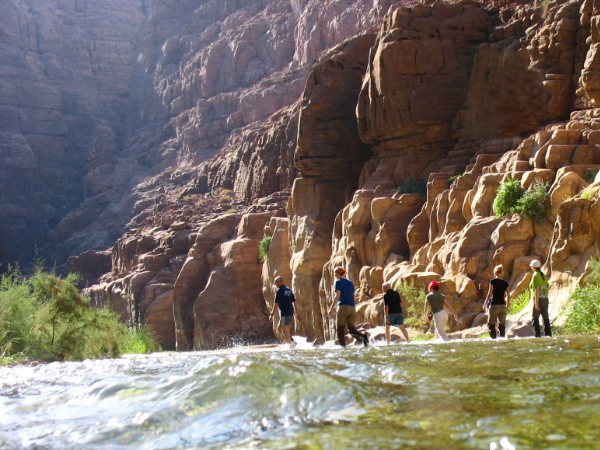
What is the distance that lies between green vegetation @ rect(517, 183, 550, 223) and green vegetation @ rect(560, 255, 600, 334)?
426cm

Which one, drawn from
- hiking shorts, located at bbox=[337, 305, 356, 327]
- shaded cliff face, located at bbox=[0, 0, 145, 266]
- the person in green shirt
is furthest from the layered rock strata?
shaded cliff face, located at bbox=[0, 0, 145, 266]

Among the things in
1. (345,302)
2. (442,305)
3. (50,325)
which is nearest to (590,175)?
(442,305)

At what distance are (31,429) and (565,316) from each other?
416 inches

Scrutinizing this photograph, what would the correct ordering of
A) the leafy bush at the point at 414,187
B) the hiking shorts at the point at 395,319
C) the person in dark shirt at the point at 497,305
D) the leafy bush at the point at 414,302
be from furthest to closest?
1. the leafy bush at the point at 414,187
2. the leafy bush at the point at 414,302
3. the hiking shorts at the point at 395,319
4. the person in dark shirt at the point at 497,305

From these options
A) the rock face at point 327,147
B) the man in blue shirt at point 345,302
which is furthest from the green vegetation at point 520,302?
the rock face at point 327,147

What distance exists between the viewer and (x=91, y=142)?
362 feet

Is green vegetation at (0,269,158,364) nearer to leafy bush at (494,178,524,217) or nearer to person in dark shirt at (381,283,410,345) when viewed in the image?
person in dark shirt at (381,283,410,345)

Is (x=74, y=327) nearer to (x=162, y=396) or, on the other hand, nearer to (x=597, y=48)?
(x=162, y=396)

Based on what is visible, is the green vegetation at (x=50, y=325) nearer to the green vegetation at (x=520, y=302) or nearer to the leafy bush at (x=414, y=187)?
the green vegetation at (x=520, y=302)

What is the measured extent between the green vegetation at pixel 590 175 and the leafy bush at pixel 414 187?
947 centimetres

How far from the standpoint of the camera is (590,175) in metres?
17.3

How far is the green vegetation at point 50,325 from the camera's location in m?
18.0

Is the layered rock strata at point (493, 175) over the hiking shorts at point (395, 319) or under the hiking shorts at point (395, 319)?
over

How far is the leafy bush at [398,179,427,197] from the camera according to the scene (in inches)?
1057
